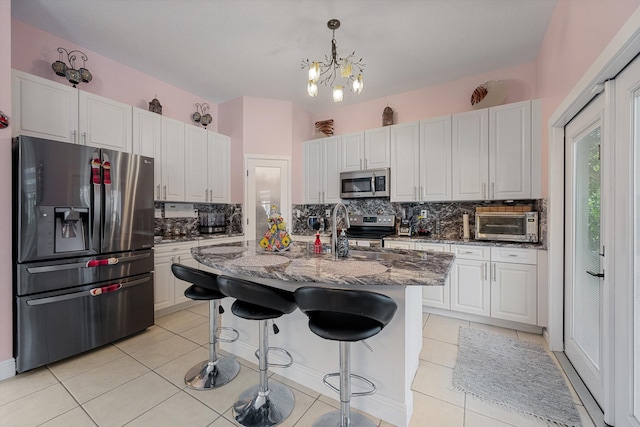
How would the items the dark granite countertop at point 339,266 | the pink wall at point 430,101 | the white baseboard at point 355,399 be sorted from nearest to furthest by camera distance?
1. the dark granite countertop at point 339,266
2. the white baseboard at point 355,399
3. the pink wall at point 430,101

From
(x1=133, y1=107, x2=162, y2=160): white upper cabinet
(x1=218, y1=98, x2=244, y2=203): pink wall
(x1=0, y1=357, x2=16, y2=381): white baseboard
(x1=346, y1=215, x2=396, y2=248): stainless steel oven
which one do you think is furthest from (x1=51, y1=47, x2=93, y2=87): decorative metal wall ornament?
(x1=346, y1=215, x2=396, y2=248): stainless steel oven

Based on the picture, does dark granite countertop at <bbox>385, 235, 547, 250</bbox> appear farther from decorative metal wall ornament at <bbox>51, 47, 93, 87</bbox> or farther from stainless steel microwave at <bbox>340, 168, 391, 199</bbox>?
decorative metal wall ornament at <bbox>51, 47, 93, 87</bbox>

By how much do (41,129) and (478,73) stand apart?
15.9ft

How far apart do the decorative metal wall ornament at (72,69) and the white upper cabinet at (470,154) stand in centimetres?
422

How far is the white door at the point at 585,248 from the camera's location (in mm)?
1755

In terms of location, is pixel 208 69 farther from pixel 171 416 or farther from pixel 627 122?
pixel 627 122

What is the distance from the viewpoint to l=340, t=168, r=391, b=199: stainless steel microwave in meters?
3.79

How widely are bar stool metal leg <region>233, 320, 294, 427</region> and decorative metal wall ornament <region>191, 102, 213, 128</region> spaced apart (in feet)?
11.5

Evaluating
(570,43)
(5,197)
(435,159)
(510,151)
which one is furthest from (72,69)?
(510,151)

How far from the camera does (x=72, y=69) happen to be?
266 cm

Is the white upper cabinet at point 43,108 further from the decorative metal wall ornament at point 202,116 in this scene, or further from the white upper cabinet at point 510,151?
the white upper cabinet at point 510,151

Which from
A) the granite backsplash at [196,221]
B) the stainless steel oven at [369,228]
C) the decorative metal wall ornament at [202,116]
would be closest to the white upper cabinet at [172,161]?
the granite backsplash at [196,221]

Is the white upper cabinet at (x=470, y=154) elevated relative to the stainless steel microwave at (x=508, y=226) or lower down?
elevated

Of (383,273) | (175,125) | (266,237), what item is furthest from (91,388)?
(175,125)
